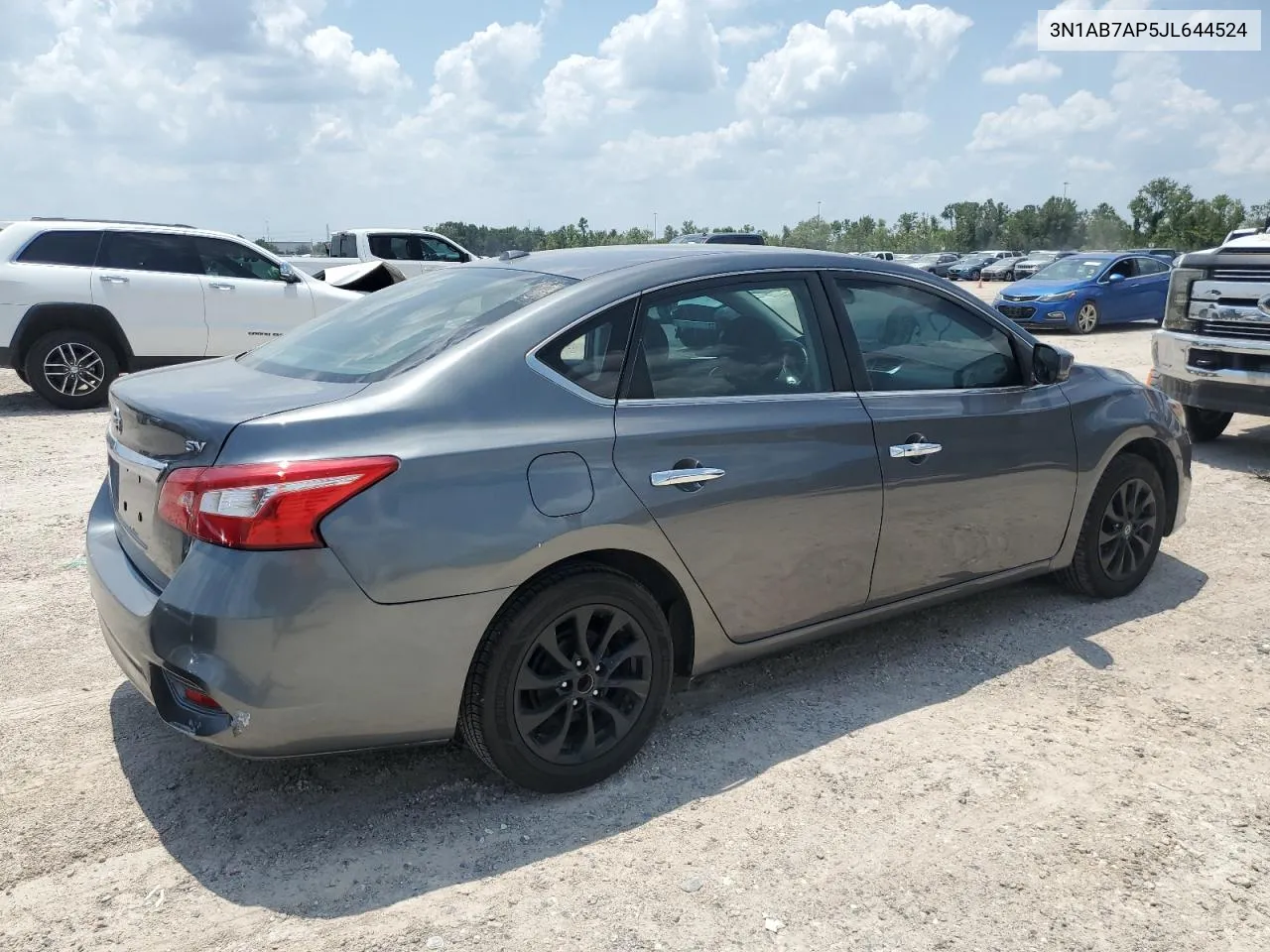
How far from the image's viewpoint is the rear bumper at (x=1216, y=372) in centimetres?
731

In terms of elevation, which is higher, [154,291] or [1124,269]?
[1124,269]

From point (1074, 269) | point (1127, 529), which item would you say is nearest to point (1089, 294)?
point (1074, 269)

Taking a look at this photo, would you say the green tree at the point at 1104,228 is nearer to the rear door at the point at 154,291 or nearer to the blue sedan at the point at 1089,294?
the blue sedan at the point at 1089,294

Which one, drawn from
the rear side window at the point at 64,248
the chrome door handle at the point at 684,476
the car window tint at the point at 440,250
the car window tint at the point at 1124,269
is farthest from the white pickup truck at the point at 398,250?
the chrome door handle at the point at 684,476

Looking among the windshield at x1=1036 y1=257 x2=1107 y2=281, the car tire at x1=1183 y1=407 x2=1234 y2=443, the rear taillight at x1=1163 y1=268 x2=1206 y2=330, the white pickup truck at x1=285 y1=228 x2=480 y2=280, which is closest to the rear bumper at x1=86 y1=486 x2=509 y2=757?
the rear taillight at x1=1163 y1=268 x2=1206 y2=330

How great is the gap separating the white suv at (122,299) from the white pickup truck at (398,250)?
6512 mm

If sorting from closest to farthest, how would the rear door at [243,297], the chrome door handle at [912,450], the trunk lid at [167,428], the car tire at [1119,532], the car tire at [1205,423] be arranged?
the trunk lid at [167,428] < the chrome door handle at [912,450] < the car tire at [1119,532] < the car tire at [1205,423] < the rear door at [243,297]

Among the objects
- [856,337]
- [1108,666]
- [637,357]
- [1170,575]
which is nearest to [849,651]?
[1108,666]

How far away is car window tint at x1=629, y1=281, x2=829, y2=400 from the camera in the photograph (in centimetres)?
339

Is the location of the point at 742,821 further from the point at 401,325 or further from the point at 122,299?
the point at 122,299

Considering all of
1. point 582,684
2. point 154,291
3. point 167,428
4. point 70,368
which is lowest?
point 582,684

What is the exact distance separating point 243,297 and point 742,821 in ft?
31.2

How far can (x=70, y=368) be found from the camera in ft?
32.4

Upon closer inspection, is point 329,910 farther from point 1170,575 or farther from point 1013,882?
point 1170,575
